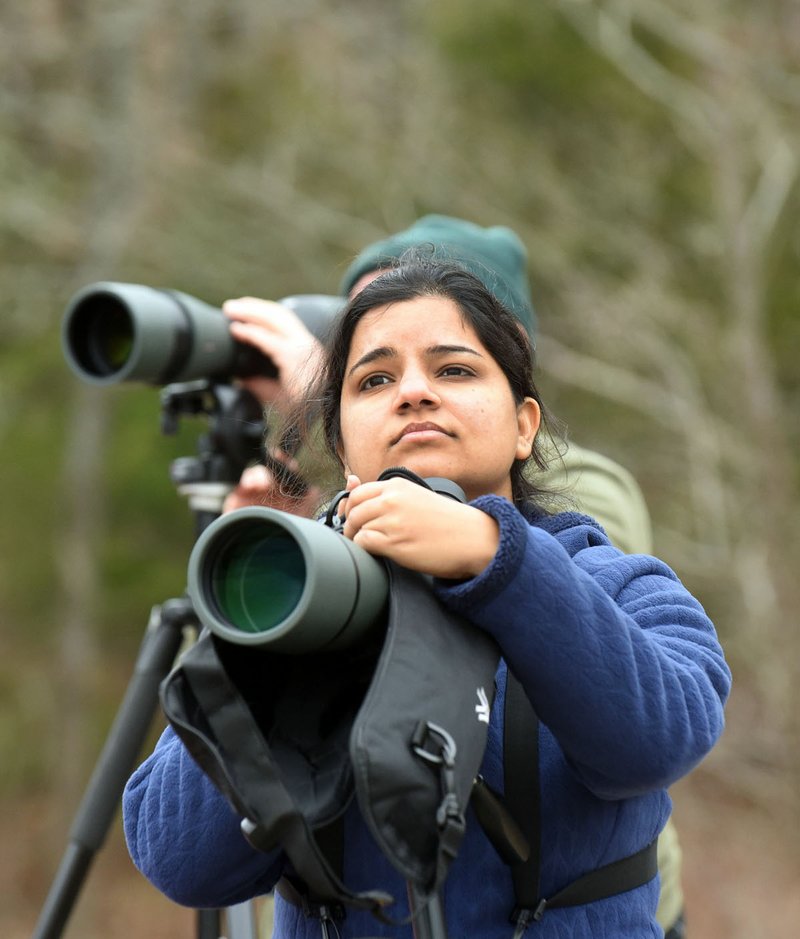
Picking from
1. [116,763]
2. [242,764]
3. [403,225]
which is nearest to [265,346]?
[116,763]

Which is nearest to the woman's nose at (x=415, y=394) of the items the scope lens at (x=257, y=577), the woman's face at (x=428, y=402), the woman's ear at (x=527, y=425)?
the woman's face at (x=428, y=402)

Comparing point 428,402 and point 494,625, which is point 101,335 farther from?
point 494,625

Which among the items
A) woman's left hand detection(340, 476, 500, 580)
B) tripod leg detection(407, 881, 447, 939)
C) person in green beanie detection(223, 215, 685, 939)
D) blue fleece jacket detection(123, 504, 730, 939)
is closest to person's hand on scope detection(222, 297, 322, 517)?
person in green beanie detection(223, 215, 685, 939)

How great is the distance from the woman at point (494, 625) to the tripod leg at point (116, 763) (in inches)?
27.0

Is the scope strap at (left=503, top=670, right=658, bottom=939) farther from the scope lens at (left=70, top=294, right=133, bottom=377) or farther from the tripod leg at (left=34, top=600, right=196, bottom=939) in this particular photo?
the scope lens at (left=70, top=294, right=133, bottom=377)

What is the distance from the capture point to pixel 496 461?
3.73 ft

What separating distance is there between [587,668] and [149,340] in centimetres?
102

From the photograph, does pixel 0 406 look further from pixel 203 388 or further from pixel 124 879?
pixel 203 388

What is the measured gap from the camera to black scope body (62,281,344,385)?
5.90 feet

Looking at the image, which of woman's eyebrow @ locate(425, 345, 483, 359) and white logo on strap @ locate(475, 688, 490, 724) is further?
woman's eyebrow @ locate(425, 345, 483, 359)

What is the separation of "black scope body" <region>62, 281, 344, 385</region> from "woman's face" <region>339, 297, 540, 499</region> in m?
→ 0.65

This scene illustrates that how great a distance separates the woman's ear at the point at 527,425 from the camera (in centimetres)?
121

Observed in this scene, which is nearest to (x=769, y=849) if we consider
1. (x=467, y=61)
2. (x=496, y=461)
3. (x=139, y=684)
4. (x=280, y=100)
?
(x=467, y=61)

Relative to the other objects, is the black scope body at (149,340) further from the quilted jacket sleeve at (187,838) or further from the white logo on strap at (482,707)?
the white logo on strap at (482,707)
